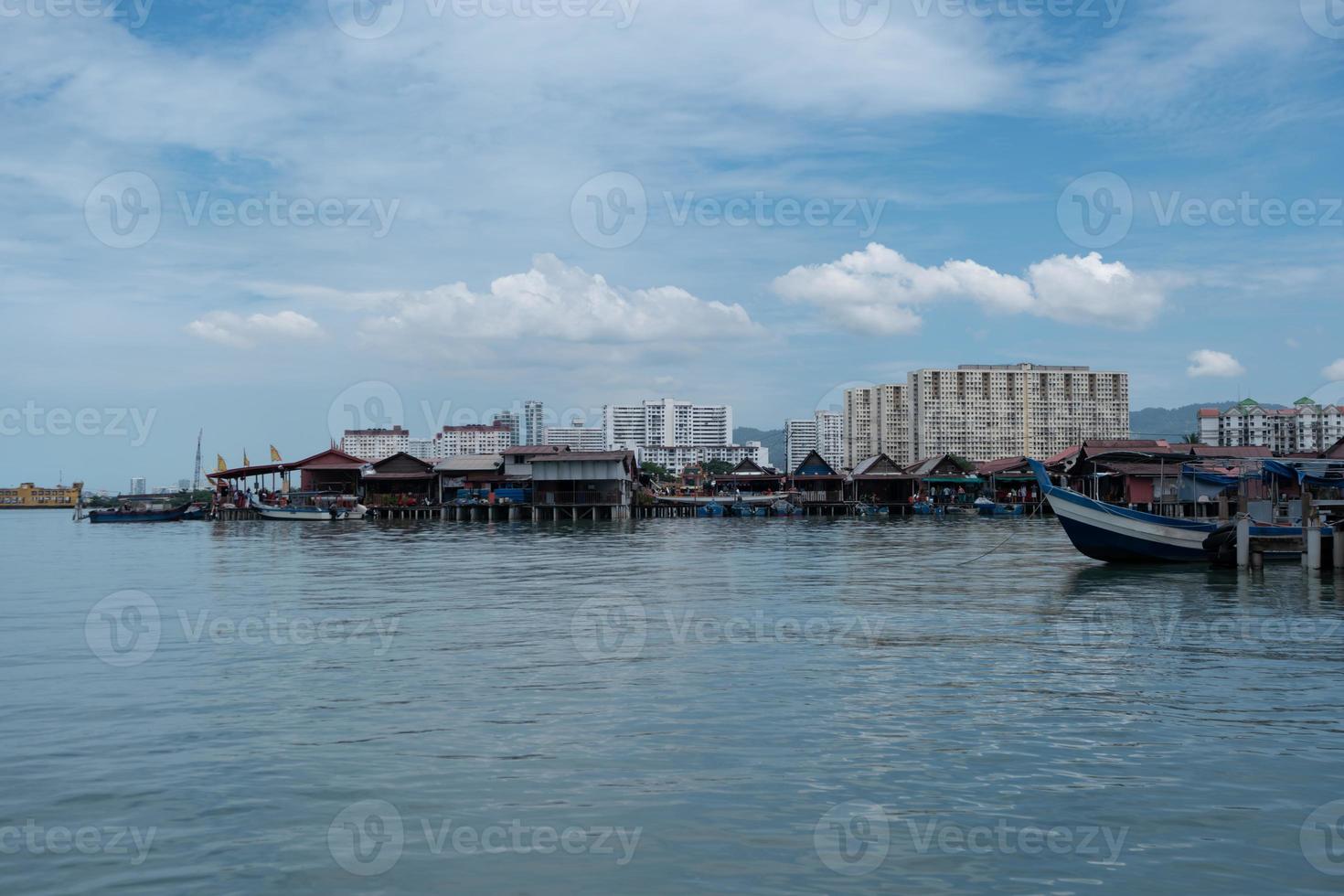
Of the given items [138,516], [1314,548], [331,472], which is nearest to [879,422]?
[331,472]

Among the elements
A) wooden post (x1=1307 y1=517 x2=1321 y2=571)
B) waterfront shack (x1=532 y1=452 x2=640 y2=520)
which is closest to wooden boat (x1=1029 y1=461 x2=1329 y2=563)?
wooden post (x1=1307 y1=517 x2=1321 y2=571)

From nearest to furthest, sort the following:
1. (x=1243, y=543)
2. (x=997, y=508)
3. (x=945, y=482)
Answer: (x=1243, y=543) → (x=997, y=508) → (x=945, y=482)

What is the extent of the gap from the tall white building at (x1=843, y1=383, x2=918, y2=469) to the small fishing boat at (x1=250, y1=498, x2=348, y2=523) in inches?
3416

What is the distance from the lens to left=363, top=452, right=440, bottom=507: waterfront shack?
70.8 m

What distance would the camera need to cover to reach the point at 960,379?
139375mm

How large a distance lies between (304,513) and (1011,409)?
9925cm

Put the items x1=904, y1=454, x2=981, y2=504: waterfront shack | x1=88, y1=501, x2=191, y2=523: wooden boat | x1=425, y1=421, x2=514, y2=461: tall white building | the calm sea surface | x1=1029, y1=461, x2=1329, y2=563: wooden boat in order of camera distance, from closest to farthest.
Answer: the calm sea surface → x1=1029, y1=461, x2=1329, y2=563: wooden boat → x1=88, y1=501, x2=191, y2=523: wooden boat → x1=904, y1=454, x2=981, y2=504: waterfront shack → x1=425, y1=421, x2=514, y2=461: tall white building

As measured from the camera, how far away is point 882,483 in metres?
80.4

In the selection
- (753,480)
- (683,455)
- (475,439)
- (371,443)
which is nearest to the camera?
(753,480)

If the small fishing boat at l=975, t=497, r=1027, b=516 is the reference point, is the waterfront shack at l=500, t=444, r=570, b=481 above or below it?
above

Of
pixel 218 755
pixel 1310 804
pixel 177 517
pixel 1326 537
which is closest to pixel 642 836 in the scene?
pixel 218 755

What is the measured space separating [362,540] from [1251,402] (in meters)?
121

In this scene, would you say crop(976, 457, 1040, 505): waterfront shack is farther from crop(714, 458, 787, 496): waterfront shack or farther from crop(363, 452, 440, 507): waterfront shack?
crop(363, 452, 440, 507): waterfront shack

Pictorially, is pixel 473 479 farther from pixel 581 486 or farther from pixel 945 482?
pixel 945 482
